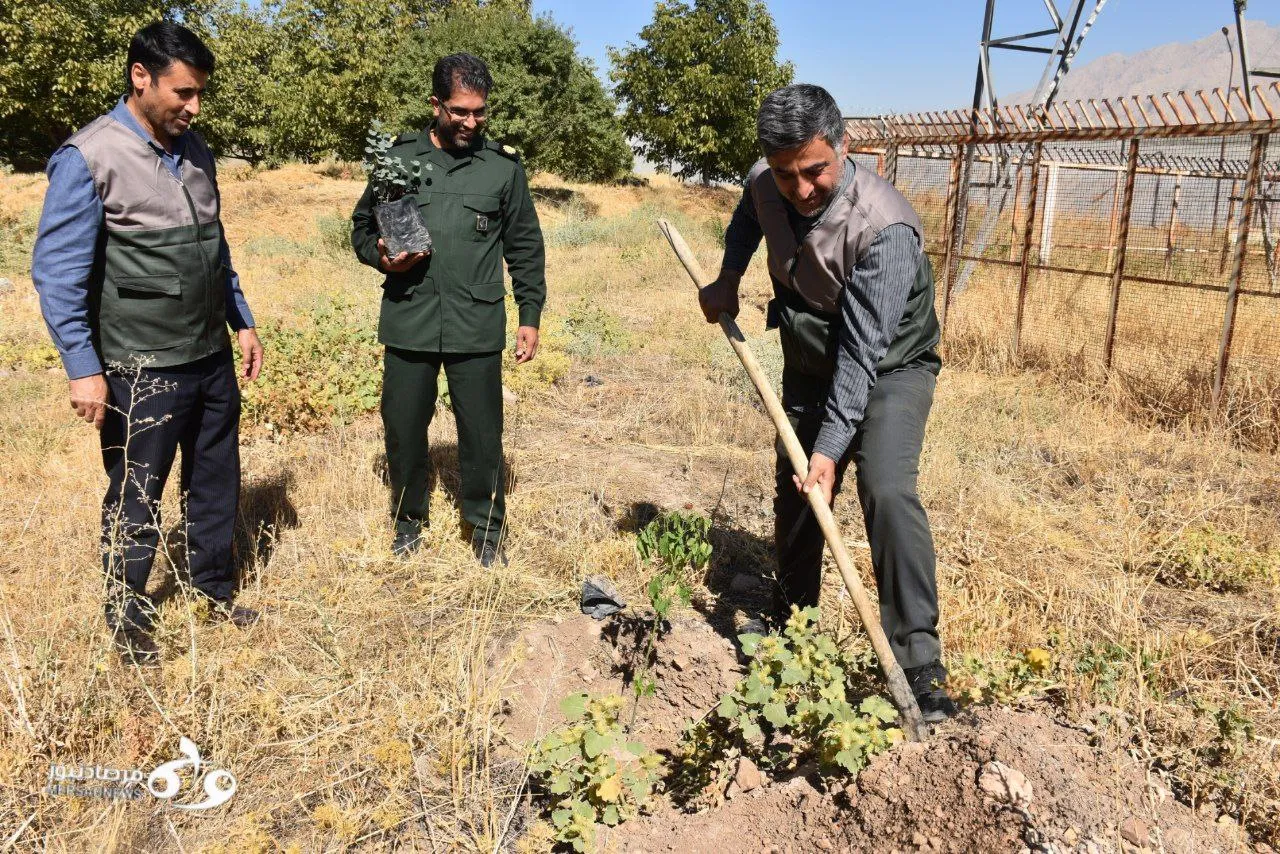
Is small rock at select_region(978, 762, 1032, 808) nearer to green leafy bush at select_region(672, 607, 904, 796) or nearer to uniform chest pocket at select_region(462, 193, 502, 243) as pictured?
green leafy bush at select_region(672, 607, 904, 796)

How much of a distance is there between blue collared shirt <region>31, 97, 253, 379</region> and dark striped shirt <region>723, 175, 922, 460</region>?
7.35 ft

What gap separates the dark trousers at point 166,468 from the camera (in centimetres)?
292

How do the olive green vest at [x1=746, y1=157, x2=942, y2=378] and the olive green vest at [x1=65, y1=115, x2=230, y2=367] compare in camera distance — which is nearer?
the olive green vest at [x1=746, y1=157, x2=942, y2=378]

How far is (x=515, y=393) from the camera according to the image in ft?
20.9

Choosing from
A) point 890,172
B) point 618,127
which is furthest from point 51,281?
point 618,127

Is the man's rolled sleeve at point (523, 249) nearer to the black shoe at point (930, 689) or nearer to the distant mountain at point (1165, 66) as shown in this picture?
the black shoe at point (930, 689)

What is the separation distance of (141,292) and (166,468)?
621mm

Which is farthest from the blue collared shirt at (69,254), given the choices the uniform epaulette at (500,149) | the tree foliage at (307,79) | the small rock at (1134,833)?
the tree foliage at (307,79)

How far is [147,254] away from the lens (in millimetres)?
2883

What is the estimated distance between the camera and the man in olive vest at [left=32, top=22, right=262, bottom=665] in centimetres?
271

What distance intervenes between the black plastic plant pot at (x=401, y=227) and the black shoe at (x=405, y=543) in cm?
125

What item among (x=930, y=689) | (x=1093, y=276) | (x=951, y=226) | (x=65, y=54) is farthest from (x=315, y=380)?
(x=65, y=54)

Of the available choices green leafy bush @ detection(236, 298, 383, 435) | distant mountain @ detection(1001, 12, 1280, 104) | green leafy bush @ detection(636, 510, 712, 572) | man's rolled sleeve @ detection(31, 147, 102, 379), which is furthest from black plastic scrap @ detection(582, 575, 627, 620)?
distant mountain @ detection(1001, 12, 1280, 104)

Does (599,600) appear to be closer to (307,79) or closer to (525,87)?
(525,87)
